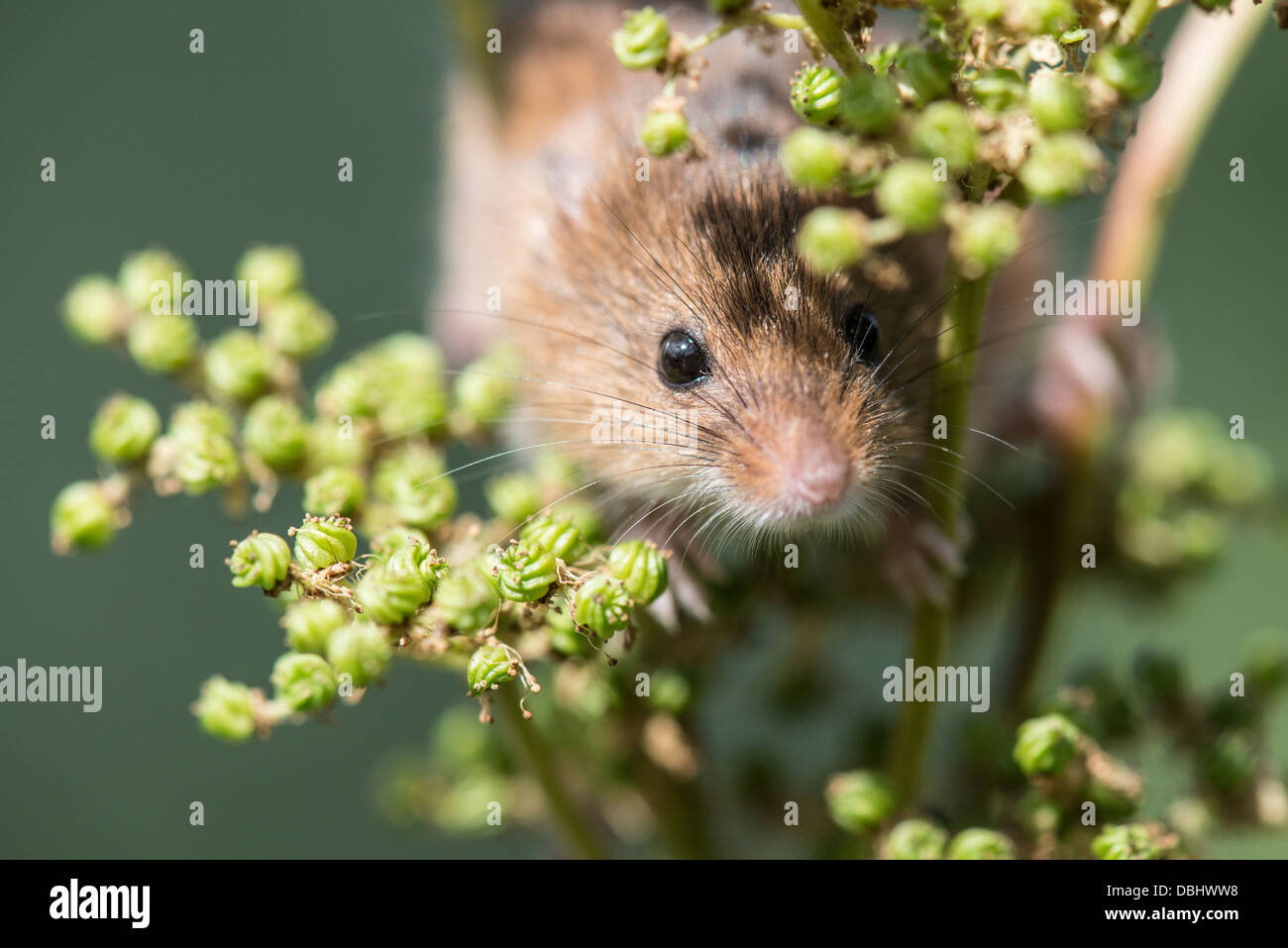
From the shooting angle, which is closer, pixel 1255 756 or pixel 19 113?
pixel 1255 756

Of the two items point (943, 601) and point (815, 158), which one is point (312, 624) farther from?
point (943, 601)

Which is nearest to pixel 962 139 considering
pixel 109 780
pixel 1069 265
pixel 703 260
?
pixel 703 260

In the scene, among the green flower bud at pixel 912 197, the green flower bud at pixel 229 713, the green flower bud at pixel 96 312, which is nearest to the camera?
the green flower bud at pixel 912 197

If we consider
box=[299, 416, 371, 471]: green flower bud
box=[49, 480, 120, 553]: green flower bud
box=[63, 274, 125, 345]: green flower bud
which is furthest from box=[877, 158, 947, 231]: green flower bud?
box=[63, 274, 125, 345]: green flower bud

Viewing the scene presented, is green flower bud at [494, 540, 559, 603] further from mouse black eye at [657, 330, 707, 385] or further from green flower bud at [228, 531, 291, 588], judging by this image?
mouse black eye at [657, 330, 707, 385]

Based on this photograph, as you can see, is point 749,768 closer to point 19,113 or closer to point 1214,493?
point 1214,493

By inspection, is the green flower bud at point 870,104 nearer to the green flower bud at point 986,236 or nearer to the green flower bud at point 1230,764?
the green flower bud at point 986,236

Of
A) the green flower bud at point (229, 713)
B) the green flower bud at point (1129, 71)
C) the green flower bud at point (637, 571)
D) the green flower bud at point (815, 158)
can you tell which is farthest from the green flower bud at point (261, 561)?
the green flower bud at point (1129, 71)

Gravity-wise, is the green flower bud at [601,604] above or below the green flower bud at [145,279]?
below
